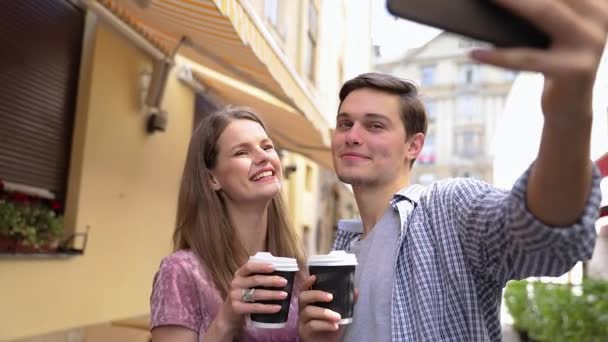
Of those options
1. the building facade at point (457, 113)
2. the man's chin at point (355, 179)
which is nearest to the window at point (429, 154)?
the building facade at point (457, 113)

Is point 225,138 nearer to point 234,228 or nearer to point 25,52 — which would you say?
point 234,228

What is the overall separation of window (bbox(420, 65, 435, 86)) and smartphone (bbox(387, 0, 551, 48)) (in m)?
39.0

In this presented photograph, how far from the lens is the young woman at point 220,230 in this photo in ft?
5.61

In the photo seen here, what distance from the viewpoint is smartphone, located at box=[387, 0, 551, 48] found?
76 cm

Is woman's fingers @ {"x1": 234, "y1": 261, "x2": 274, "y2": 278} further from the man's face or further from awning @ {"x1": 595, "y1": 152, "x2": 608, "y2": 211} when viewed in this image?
awning @ {"x1": 595, "y1": 152, "x2": 608, "y2": 211}

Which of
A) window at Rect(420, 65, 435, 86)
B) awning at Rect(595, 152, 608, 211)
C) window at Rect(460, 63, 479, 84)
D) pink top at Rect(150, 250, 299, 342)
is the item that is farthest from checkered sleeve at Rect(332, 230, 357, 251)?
window at Rect(420, 65, 435, 86)

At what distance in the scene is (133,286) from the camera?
5438 millimetres

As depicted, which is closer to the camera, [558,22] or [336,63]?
[558,22]

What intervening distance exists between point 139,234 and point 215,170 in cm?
384

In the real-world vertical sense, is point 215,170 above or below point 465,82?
below

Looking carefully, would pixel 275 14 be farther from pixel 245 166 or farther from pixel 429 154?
pixel 429 154

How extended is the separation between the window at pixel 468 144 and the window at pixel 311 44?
2517 cm

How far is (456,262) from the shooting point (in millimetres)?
1301

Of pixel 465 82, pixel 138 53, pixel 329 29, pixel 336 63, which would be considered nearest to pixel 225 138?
pixel 138 53
